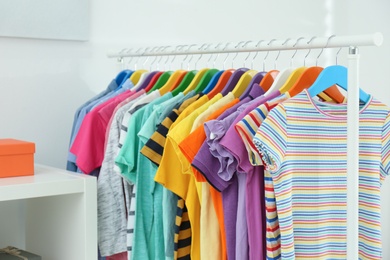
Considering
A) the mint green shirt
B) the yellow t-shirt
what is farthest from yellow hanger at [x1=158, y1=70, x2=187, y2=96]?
the yellow t-shirt

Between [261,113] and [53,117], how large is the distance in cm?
99

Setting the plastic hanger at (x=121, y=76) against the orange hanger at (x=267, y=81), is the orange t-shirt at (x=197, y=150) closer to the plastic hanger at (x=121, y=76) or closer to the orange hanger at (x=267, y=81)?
the orange hanger at (x=267, y=81)

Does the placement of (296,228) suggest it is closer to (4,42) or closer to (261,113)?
(261,113)

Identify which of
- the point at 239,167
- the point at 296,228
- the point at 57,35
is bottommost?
the point at 296,228

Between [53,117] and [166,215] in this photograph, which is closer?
[166,215]

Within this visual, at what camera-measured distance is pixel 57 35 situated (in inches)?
88.4

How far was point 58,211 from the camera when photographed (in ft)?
6.19

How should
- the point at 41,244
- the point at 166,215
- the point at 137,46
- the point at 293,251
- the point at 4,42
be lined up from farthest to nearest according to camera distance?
1. the point at 137,46
2. the point at 4,42
3. the point at 41,244
4. the point at 166,215
5. the point at 293,251

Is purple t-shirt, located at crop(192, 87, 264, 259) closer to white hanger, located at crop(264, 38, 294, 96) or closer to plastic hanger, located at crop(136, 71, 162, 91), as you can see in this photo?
white hanger, located at crop(264, 38, 294, 96)

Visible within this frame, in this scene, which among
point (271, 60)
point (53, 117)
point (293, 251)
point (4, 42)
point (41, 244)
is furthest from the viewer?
point (271, 60)

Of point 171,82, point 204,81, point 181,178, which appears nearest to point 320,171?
point 181,178

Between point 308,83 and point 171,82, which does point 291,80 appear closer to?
point 308,83

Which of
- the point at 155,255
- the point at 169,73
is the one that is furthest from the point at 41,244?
the point at 169,73

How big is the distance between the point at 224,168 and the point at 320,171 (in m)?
0.23
